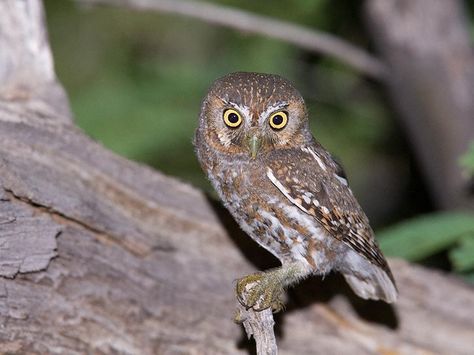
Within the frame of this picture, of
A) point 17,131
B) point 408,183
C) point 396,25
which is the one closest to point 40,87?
point 17,131

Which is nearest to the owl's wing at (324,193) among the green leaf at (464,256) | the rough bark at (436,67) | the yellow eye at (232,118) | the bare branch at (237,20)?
the yellow eye at (232,118)

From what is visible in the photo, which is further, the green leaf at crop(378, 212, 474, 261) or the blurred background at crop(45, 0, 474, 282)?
the blurred background at crop(45, 0, 474, 282)

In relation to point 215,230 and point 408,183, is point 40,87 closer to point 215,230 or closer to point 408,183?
point 215,230

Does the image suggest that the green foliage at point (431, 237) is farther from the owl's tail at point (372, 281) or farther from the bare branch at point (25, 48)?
the bare branch at point (25, 48)

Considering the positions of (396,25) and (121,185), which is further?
(396,25)

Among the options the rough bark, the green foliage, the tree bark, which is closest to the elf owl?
the tree bark

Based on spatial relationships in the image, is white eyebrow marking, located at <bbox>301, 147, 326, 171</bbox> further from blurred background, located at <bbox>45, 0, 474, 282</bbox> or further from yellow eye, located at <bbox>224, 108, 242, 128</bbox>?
blurred background, located at <bbox>45, 0, 474, 282</bbox>

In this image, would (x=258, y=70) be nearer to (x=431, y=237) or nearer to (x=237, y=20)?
(x=237, y=20)
